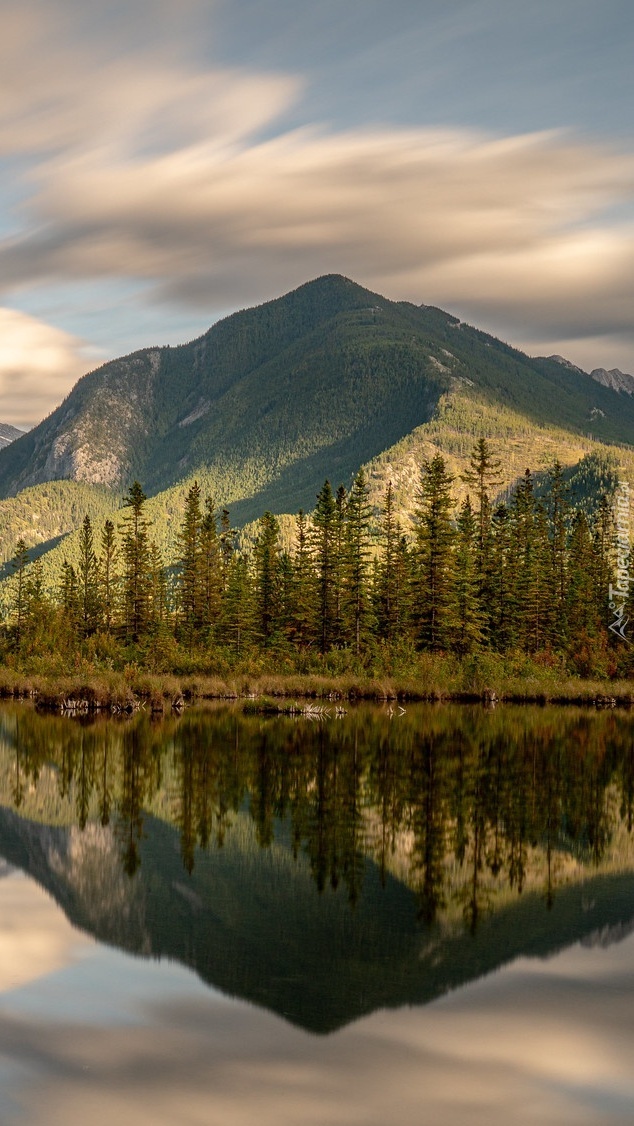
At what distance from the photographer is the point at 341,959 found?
1662 cm

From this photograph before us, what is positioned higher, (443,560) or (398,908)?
(443,560)

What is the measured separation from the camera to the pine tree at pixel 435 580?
8669cm

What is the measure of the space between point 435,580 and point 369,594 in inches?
254

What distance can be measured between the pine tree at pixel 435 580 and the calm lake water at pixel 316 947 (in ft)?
165

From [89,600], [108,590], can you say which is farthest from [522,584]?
[89,600]

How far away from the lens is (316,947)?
678 inches

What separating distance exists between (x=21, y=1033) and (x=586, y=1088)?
6048 millimetres

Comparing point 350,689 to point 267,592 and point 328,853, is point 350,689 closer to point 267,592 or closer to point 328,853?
point 267,592

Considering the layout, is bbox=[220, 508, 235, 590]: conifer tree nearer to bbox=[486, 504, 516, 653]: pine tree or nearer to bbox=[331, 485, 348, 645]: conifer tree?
bbox=[331, 485, 348, 645]: conifer tree

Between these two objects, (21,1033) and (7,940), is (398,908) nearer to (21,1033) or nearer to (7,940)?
(7,940)

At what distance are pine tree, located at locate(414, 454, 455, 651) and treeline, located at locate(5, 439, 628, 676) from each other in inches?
4.0

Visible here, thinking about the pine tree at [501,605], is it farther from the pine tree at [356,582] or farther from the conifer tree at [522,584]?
the pine tree at [356,582]

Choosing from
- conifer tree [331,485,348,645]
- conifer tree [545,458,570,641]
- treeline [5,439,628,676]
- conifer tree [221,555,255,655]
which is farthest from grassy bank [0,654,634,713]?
conifer tree [545,458,570,641]

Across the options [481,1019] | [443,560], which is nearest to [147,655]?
[443,560]
